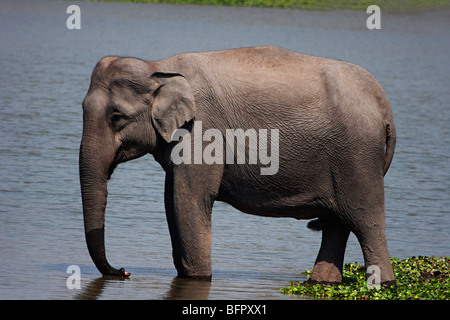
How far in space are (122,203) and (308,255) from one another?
129 inches

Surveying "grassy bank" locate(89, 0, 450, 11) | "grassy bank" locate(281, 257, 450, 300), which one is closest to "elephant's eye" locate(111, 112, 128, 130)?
"grassy bank" locate(281, 257, 450, 300)

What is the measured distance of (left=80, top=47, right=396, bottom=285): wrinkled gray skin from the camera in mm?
9180

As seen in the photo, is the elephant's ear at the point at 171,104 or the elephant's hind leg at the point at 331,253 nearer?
the elephant's ear at the point at 171,104

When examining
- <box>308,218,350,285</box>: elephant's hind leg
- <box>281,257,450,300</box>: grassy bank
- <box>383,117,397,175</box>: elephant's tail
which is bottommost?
<box>281,257,450,300</box>: grassy bank

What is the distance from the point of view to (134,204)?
45.5ft

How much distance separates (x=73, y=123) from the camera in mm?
20844

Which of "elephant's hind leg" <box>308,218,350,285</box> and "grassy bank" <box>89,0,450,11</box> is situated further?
"grassy bank" <box>89,0,450,11</box>

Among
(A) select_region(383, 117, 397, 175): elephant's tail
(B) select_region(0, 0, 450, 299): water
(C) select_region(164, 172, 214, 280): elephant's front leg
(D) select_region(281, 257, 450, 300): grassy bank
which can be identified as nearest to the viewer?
(D) select_region(281, 257, 450, 300): grassy bank

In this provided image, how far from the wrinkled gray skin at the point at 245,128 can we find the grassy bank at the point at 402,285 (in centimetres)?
34

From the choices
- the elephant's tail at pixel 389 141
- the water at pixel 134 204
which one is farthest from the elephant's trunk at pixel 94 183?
the elephant's tail at pixel 389 141

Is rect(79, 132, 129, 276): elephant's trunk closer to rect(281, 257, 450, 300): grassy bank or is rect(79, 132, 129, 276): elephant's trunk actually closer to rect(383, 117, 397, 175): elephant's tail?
rect(281, 257, 450, 300): grassy bank

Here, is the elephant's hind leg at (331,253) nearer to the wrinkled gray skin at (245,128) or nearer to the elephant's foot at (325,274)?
the elephant's foot at (325,274)

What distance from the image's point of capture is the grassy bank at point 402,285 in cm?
911
